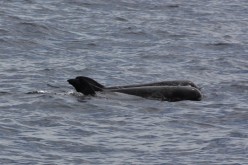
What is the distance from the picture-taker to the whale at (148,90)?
22109mm

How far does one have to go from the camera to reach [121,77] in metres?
24.8

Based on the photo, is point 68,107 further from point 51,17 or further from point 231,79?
point 51,17

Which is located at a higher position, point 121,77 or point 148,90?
point 148,90

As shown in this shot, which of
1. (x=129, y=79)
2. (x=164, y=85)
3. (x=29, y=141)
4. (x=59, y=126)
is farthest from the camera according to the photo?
(x=129, y=79)

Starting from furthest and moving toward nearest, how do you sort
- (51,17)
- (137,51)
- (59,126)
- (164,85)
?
(51,17), (137,51), (164,85), (59,126)

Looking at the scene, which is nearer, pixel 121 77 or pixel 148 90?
pixel 148 90

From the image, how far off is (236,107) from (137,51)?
796 centimetres

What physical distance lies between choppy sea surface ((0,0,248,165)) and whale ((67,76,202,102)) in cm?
28

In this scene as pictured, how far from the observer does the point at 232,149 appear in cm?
1759

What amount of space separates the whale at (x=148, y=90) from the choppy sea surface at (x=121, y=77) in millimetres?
283

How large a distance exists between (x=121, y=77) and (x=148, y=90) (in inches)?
94.1

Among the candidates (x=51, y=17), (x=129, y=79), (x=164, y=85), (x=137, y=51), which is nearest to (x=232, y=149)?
(x=164, y=85)

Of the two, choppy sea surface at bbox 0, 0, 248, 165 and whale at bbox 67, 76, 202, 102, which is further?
whale at bbox 67, 76, 202, 102

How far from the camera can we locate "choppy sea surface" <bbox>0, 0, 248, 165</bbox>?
17406 millimetres
